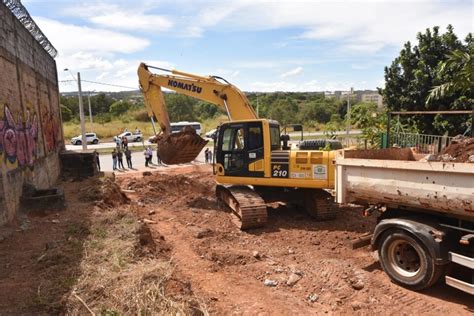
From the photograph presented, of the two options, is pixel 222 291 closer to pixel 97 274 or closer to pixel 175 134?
pixel 97 274

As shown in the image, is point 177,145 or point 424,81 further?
point 424,81

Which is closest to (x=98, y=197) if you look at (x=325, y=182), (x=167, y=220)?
(x=167, y=220)

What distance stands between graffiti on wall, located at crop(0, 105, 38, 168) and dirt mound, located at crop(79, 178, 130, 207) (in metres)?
1.55

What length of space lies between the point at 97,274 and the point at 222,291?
1.89 m

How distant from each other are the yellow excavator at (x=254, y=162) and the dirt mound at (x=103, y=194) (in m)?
1.71

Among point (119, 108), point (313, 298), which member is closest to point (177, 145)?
point (313, 298)

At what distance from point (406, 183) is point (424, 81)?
1412cm

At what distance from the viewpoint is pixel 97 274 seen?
515 centimetres

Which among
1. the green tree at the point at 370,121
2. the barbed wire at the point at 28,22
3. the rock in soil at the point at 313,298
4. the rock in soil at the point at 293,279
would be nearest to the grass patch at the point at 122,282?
the rock in soil at the point at 313,298

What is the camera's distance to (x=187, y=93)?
474 inches

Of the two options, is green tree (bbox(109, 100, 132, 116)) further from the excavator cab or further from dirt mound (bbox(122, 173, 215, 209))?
the excavator cab

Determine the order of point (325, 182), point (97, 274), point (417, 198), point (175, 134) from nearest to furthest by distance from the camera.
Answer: point (97, 274)
point (417, 198)
point (325, 182)
point (175, 134)

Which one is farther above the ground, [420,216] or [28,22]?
[28,22]

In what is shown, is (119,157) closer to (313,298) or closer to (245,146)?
(245,146)
